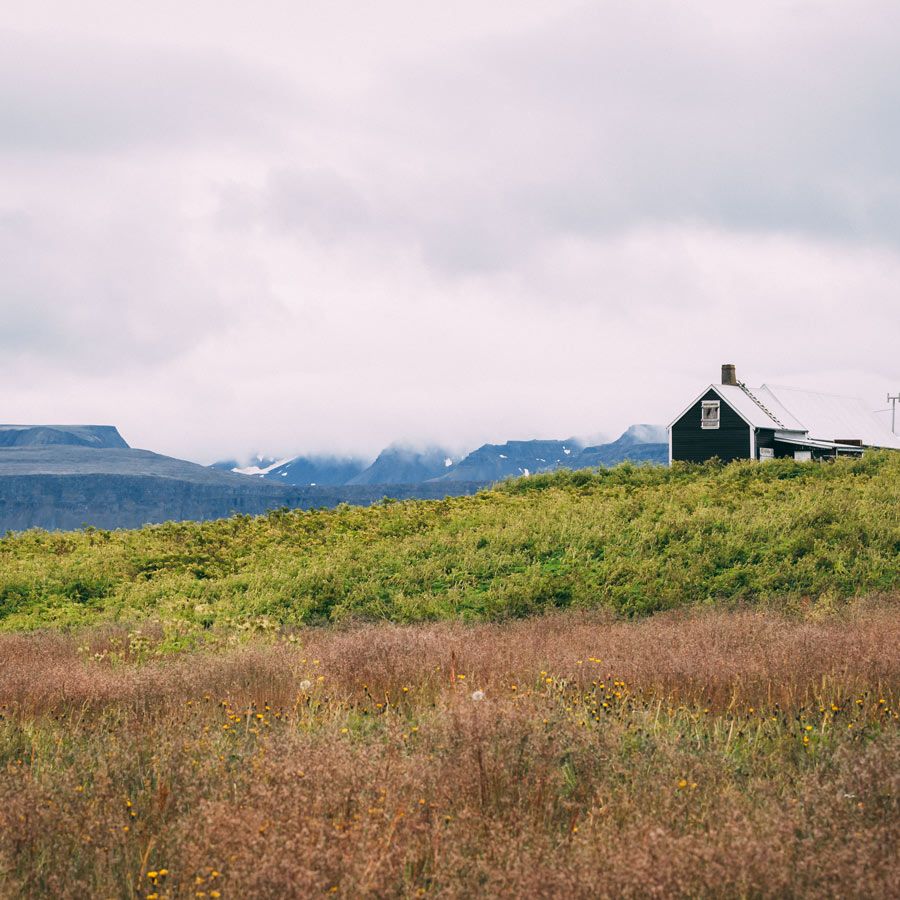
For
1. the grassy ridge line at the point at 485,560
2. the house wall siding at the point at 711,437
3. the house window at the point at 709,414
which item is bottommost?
the grassy ridge line at the point at 485,560

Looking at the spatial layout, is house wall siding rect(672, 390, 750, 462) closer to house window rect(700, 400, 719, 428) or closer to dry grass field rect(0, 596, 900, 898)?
house window rect(700, 400, 719, 428)

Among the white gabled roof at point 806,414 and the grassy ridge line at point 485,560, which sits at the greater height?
the white gabled roof at point 806,414

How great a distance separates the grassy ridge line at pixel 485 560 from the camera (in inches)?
606

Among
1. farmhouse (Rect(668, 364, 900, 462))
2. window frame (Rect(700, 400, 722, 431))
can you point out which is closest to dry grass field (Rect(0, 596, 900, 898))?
farmhouse (Rect(668, 364, 900, 462))

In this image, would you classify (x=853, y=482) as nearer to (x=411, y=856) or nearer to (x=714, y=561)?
(x=714, y=561)

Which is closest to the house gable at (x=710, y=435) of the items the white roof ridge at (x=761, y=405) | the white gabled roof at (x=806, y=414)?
the white gabled roof at (x=806, y=414)

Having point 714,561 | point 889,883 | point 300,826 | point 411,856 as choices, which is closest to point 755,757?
point 889,883

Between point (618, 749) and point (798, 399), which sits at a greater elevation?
point (798, 399)

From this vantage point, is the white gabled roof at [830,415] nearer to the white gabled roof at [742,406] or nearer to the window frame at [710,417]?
the white gabled roof at [742,406]

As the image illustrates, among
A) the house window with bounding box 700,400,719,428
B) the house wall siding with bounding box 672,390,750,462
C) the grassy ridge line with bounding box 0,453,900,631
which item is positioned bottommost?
the grassy ridge line with bounding box 0,453,900,631

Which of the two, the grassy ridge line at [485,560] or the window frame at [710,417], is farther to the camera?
the window frame at [710,417]

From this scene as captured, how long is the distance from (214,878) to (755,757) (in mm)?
3389

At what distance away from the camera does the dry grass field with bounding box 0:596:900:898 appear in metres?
3.99

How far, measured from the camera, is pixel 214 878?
417 centimetres
